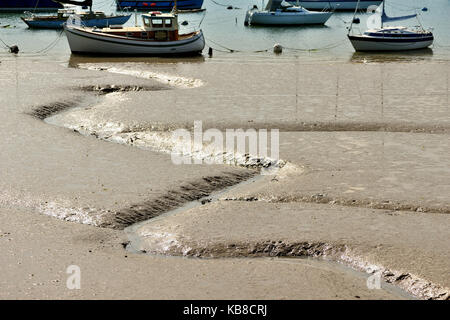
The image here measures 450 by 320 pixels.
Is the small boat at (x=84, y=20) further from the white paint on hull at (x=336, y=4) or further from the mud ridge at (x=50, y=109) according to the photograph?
the mud ridge at (x=50, y=109)

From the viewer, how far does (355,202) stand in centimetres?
1427

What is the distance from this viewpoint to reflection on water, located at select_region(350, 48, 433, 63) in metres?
38.1

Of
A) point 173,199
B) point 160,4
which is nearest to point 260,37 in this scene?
point 160,4

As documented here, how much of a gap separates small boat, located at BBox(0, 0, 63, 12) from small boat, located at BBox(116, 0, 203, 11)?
22.6ft

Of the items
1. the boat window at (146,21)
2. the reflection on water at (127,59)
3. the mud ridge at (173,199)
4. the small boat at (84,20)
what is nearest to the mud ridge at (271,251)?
the mud ridge at (173,199)

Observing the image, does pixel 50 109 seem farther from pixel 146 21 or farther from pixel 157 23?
pixel 157 23

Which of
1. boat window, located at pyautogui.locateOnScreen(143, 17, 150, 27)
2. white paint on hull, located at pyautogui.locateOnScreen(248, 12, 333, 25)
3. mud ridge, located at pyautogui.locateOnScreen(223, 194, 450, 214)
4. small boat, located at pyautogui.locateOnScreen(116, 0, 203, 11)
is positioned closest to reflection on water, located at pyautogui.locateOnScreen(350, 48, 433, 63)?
boat window, located at pyautogui.locateOnScreen(143, 17, 150, 27)

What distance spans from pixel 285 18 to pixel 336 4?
59.9 ft

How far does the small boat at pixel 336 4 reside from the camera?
7800 centimetres

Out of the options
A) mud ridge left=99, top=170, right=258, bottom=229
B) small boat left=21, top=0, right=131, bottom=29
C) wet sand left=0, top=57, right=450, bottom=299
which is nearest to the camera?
wet sand left=0, top=57, right=450, bottom=299

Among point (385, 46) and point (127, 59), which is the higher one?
point (127, 59)

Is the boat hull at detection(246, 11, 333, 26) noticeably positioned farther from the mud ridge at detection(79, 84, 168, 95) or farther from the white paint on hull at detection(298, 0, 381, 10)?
the mud ridge at detection(79, 84, 168, 95)
